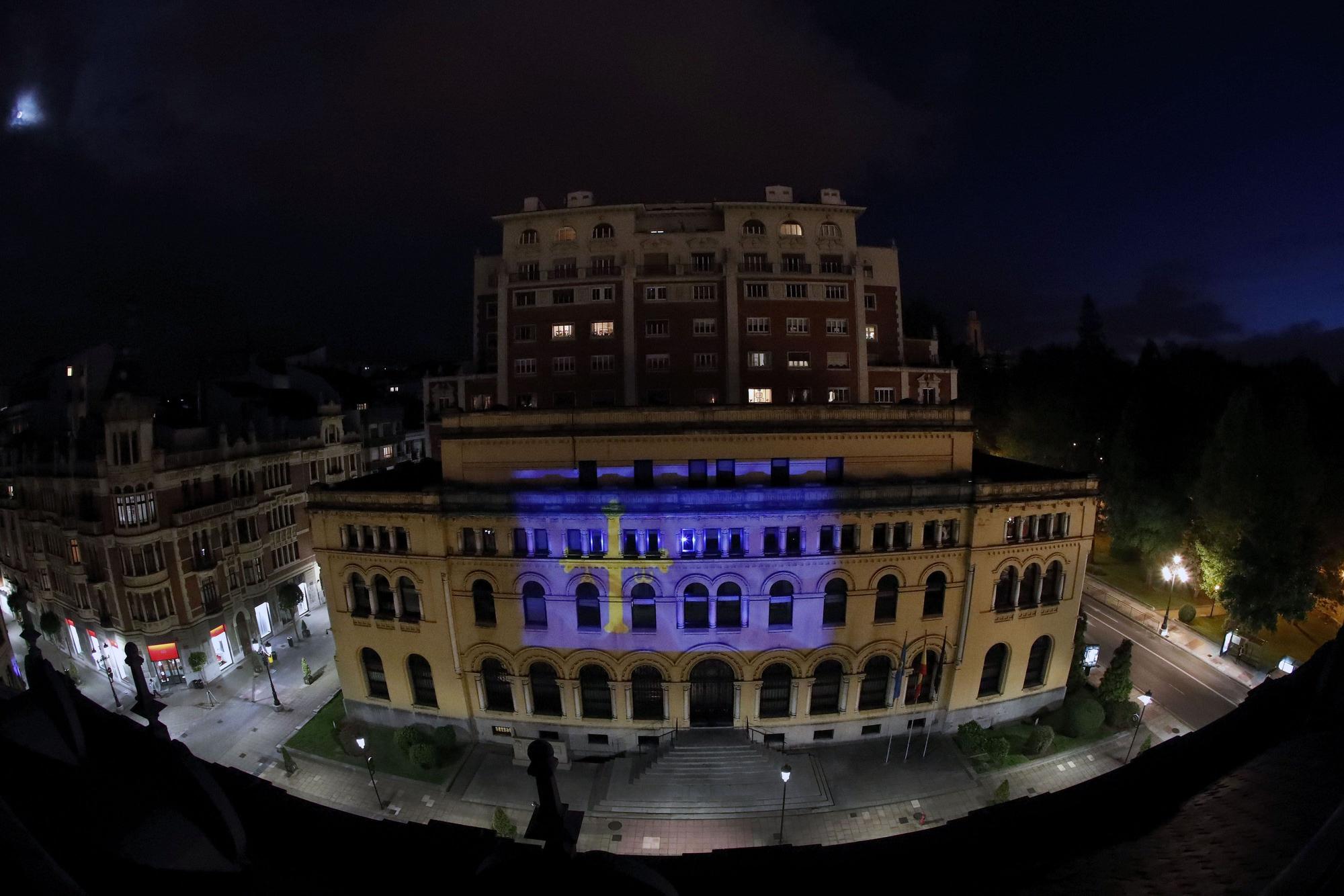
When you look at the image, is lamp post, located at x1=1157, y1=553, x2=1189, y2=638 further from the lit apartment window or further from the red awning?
the red awning

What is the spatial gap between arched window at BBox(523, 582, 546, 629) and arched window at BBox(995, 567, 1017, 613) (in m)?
23.6

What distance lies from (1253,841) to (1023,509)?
2885cm

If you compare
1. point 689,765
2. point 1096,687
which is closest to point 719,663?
point 689,765

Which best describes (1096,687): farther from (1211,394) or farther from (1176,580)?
(1211,394)

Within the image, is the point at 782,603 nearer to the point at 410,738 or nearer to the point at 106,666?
the point at 410,738

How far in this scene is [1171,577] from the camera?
41906 mm

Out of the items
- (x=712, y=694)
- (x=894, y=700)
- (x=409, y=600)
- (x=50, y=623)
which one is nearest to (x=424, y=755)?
(x=409, y=600)

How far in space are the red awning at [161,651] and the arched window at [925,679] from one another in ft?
152

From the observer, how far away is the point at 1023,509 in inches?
1155

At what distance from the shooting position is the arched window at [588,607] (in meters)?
28.8

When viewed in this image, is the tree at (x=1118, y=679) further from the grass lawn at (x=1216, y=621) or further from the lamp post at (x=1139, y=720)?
the grass lawn at (x=1216, y=621)

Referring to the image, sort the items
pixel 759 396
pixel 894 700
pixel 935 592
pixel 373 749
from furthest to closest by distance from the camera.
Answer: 1. pixel 759 396
2. pixel 373 749
3. pixel 894 700
4. pixel 935 592

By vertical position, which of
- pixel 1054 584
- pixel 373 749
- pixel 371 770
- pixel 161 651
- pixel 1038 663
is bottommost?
pixel 373 749

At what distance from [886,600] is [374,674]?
92.5 feet
